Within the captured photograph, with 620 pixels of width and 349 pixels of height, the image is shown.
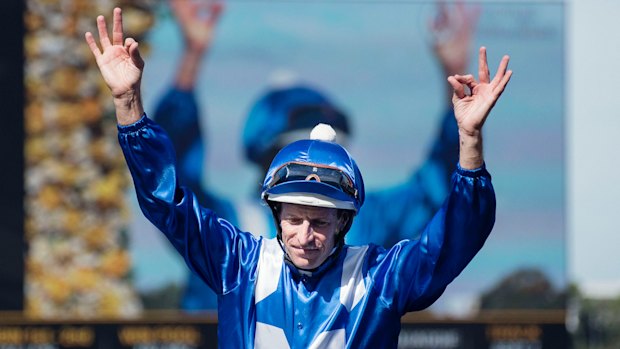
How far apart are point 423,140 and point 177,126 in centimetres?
153

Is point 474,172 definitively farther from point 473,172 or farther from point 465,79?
point 465,79

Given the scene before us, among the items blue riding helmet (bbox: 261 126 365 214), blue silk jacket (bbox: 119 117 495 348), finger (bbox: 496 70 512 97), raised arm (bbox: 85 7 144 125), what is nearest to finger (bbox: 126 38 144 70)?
raised arm (bbox: 85 7 144 125)

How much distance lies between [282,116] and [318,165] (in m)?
4.42

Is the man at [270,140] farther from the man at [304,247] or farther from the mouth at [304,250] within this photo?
the mouth at [304,250]

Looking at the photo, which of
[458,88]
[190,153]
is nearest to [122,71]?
[458,88]

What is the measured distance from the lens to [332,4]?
780 centimetres

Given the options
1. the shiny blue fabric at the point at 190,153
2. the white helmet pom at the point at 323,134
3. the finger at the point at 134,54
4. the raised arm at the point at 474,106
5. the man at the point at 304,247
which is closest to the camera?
the raised arm at the point at 474,106

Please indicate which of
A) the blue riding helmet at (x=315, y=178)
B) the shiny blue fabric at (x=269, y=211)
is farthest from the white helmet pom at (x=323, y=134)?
the shiny blue fabric at (x=269, y=211)

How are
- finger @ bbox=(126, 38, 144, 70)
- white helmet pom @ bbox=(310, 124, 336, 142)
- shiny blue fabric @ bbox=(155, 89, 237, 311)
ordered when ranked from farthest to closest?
shiny blue fabric @ bbox=(155, 89, 237, 311) → white helmet pom @ bbox=(310, 124, 336, 142) → finger @ bbox=(126, 38, 144, 70)

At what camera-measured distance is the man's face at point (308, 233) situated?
3150mm

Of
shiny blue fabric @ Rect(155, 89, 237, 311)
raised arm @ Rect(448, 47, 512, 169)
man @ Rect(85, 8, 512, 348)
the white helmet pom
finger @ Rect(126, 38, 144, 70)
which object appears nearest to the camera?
raised arm @ Rect(448, 47, 512, 169)

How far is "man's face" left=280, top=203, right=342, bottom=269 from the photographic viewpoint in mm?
3150

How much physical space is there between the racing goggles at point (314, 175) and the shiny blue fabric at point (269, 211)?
4292mm

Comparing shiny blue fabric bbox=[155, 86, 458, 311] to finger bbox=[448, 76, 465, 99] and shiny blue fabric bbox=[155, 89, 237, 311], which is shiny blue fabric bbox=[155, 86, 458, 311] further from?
finger bbox=[448, 76, 465, 99]
